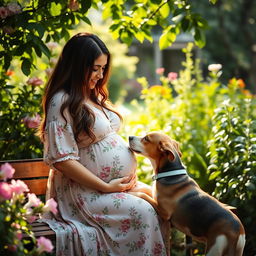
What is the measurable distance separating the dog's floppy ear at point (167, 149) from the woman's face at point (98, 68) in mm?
669

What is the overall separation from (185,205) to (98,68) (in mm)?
1164

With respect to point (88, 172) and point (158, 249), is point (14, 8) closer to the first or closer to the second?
point (88, 172)

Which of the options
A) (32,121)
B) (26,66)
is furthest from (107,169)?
(32,121)

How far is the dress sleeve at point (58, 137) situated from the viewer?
3.54m

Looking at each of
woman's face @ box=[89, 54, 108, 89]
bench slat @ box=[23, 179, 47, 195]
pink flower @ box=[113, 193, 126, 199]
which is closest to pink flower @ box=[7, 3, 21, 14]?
woman's face @ box=[89, 54, 108, 89]

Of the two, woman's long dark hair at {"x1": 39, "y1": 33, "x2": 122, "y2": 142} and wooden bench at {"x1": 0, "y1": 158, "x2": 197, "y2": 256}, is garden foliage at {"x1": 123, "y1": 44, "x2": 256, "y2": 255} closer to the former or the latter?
wooden bench at {"x1": 0, "y1": 158, "x2": 197, "y2": 256}

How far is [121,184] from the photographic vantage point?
368 centimetres

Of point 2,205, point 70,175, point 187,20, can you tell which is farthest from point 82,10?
point 2,205

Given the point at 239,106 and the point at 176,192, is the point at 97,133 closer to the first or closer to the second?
the point at 176,192

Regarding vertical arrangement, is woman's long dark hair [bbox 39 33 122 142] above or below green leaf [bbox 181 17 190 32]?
below

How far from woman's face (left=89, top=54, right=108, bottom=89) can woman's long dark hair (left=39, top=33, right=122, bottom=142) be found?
23mm

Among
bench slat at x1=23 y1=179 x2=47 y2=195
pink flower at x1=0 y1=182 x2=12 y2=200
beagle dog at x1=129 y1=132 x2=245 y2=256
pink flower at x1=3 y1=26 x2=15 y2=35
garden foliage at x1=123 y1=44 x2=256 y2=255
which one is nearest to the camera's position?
pink flower at x1=0 y1=182 x2=12 y2=200

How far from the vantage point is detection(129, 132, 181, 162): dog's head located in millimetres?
3662

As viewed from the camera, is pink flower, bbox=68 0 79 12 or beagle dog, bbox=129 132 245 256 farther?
pink flower, bbox=68 0 79 12
